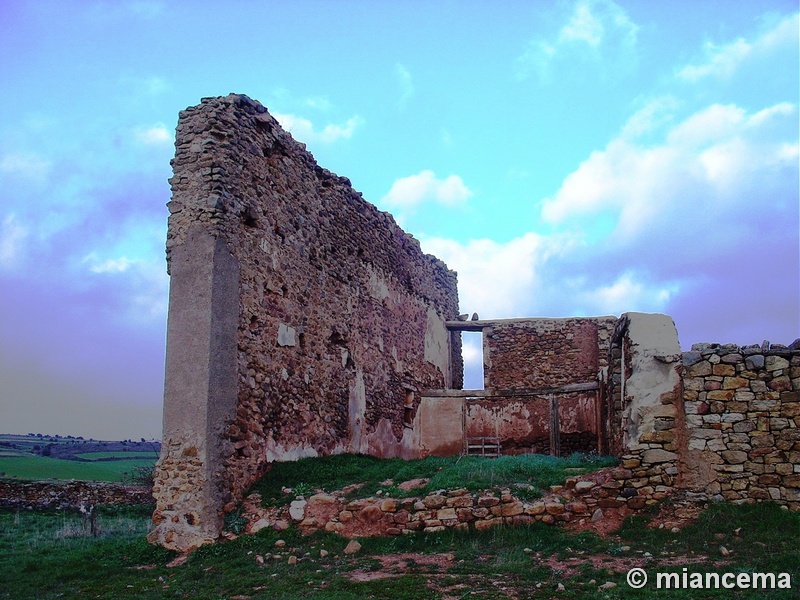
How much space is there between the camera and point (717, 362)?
9188 mm

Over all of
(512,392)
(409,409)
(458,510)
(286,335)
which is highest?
(286,335)

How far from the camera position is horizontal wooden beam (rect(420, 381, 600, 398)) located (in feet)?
51.2

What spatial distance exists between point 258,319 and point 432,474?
11.5 ft

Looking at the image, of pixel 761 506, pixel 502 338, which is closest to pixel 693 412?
pixel 761 506

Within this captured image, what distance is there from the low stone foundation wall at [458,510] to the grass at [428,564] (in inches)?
7.7

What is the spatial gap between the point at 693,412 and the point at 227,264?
6.59 m

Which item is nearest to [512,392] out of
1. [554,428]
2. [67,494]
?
[554,428]

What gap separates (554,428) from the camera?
53.1 feet

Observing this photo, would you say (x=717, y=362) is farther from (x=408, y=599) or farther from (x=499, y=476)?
(x=408, y=599)

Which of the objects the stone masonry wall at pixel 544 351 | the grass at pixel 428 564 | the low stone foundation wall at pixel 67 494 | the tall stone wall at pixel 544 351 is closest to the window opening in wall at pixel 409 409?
the tall stone wall at pixel 544 351

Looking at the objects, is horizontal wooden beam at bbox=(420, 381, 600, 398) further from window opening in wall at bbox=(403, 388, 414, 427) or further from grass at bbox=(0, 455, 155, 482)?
grass at bbox=(0, 455, 155, 482)

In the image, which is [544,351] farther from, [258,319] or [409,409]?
[258,319]

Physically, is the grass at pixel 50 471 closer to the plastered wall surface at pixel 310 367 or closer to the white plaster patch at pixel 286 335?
the plastered wall surface at pixel 310 367

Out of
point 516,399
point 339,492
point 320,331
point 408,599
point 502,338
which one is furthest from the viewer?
point 502,338
